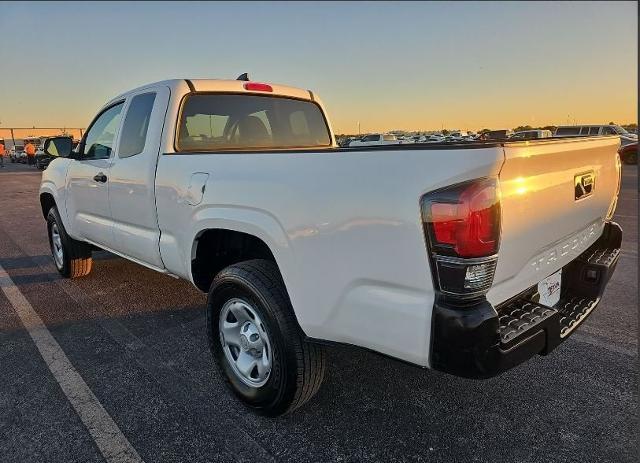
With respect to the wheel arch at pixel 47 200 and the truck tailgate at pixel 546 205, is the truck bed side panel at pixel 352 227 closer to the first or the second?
the truck tailgate at pixel 546 205

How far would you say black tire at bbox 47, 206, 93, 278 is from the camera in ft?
16.6

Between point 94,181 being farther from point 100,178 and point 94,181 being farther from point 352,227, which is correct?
point 352,227

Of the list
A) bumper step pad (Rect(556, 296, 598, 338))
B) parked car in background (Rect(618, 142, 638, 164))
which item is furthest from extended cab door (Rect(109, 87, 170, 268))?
parked car in background (Rect(618, 142, 638, 164))

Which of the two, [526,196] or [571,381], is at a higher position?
[526,196]

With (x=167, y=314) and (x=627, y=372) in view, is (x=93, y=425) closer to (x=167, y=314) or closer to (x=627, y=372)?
(x=167, y=314)

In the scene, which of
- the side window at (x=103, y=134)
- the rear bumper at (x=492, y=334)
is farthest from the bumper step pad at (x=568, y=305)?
the side window at (x=103, y=134)

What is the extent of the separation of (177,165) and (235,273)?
93 cm

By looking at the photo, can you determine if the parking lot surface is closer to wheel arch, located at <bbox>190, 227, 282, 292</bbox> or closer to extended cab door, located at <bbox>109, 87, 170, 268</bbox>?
wheel arch, located at <bbox>190, 227, 282, 292</bbox>

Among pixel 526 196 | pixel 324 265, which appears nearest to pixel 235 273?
pixel 324 265

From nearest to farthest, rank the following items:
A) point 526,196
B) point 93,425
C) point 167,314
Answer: point 526,196
point 93,425
point 167,314

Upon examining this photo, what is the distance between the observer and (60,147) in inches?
191

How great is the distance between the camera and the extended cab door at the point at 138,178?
332cm

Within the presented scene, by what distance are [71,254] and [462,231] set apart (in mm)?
4745

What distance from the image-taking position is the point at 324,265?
207 centimetres
